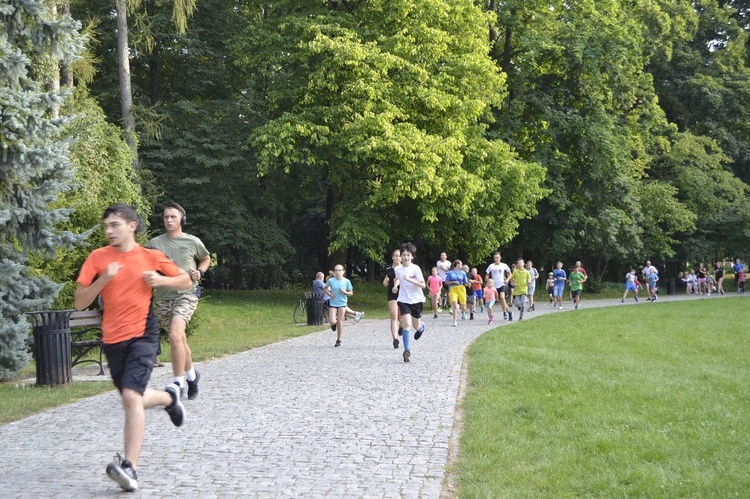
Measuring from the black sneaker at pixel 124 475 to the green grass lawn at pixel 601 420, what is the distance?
2.24 m

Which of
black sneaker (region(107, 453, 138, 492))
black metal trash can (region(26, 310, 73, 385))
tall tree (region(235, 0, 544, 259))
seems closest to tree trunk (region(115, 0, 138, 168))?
tall tree (region(235, 0, 544, 259))

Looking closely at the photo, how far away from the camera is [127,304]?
6.42 metres

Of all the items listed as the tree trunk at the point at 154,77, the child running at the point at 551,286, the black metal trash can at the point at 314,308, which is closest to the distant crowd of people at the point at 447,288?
the child running at the point at 551,286

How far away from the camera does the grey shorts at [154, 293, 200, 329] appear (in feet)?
31.2

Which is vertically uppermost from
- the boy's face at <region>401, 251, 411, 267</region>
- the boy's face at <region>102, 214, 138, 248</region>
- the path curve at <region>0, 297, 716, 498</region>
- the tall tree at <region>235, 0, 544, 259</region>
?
the tall tree at <region>235, 0, 544, 259</region>

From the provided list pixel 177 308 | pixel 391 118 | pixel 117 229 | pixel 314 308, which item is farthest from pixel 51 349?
pixel 391 118

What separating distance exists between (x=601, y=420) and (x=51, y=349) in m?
7.16

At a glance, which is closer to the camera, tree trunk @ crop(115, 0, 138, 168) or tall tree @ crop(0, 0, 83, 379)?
tall tree @ crop(0, 0, 83, 379)

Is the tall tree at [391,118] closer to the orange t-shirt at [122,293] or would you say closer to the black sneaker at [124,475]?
the orange t-shirt at [122,293]

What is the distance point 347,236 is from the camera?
30.3 meters

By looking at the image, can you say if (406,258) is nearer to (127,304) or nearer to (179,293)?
(179,293)

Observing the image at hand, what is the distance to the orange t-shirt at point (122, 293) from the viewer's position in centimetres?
638

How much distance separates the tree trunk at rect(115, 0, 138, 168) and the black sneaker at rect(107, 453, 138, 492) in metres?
21.4

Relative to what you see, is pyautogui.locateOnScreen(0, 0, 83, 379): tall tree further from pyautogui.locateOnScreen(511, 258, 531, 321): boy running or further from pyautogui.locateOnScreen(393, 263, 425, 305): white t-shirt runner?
pyautogui.locateOnScreen(511, 258, 531, 321): boy running
